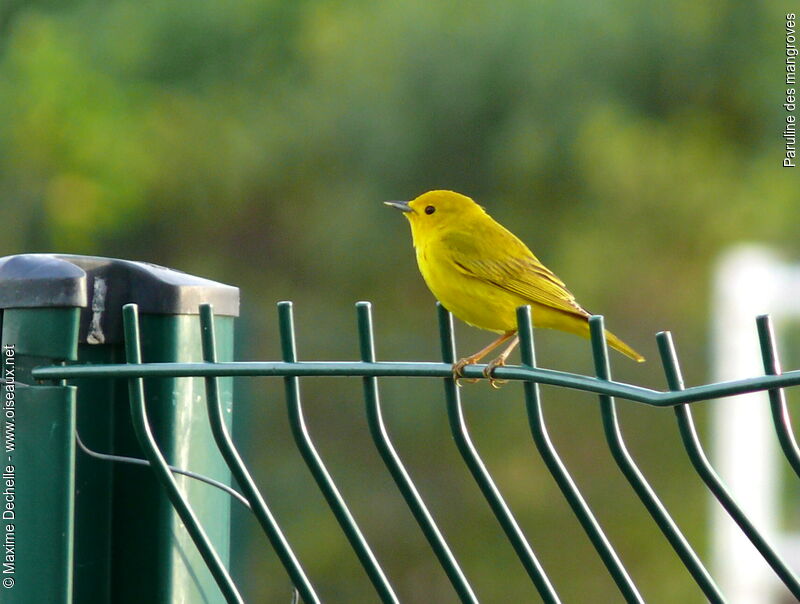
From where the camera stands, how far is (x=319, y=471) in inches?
88.8

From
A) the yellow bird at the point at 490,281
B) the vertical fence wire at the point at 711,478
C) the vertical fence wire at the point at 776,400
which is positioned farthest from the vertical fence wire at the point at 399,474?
the yellow bird at the point at 490,281

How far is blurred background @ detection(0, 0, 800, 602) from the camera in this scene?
1098 centimetres

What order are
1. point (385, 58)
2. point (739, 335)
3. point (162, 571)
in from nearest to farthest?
1. point (162, 571)
2. point (739, 335)
3. point (385, 58)

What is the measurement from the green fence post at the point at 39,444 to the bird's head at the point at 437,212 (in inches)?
84.3

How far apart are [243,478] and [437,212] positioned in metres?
2.40

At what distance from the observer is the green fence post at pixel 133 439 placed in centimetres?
260

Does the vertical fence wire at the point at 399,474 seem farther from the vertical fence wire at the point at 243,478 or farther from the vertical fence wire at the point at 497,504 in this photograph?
the vertical fence wire at the point at 243,478

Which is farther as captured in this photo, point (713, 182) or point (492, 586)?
point (713, 182)

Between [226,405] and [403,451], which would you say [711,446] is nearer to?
[403,451]

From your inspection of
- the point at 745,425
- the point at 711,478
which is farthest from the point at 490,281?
the point at 745,425

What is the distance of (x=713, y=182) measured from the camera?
12.0 meters

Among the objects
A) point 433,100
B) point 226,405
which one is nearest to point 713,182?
point 433,100

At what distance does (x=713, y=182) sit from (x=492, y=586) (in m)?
4.51

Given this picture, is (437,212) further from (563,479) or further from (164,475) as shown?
(563,479)
